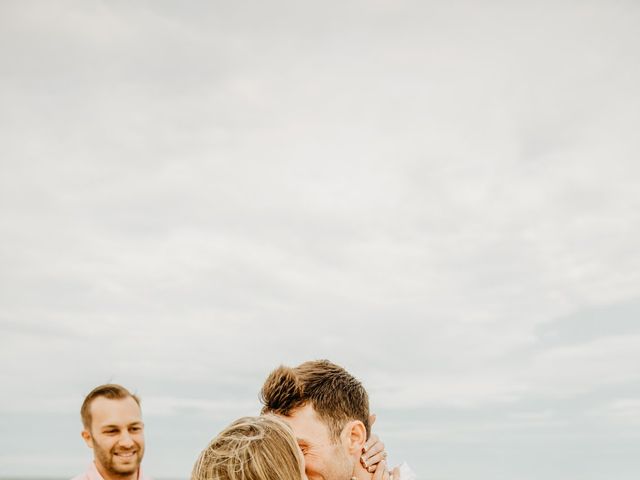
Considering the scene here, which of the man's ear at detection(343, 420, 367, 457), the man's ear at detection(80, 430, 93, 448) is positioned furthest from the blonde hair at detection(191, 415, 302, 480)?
the man's ear at detection(80, 430, 93, 448)

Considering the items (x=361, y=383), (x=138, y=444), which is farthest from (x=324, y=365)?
(x=138, y=444)

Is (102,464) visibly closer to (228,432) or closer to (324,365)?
(324,365)

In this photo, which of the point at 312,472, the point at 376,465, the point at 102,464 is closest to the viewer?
the point at 312,472

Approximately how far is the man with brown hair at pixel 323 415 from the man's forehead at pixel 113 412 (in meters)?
2.79

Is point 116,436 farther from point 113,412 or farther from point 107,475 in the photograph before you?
point 107,475

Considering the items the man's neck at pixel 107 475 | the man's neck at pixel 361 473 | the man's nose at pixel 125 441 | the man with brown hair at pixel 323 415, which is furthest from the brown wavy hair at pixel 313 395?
the man's neck at pixel 107 475

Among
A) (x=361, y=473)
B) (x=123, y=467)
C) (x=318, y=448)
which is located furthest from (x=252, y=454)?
(x=123, y=467)

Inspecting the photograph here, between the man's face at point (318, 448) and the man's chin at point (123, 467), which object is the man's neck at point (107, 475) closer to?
the man's chin at point (123, 467)

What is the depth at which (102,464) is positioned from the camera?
6.64 metres

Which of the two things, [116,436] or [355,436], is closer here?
[355,436]

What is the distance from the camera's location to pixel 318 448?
4.30 m

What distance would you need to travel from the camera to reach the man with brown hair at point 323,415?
14.1ft

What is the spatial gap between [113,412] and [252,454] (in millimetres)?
4201

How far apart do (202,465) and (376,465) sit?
75.5 inches
